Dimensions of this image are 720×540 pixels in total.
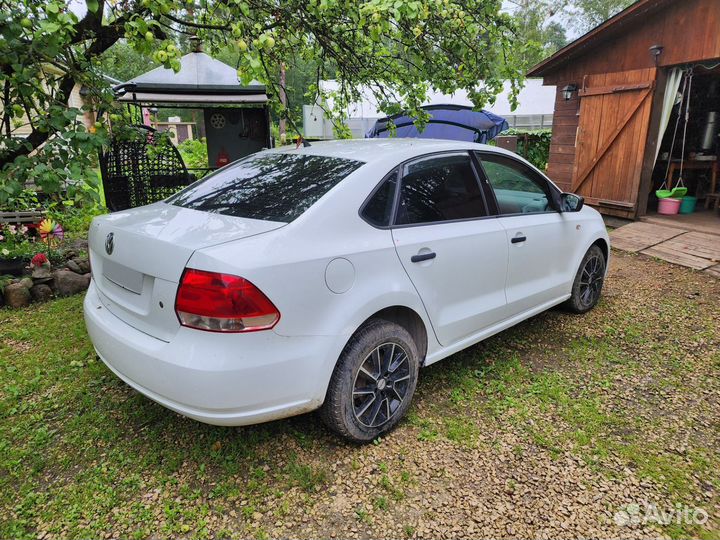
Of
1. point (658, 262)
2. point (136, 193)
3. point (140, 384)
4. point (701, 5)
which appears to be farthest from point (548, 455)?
point (701, 5)

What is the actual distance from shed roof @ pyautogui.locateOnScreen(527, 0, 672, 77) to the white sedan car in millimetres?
5560

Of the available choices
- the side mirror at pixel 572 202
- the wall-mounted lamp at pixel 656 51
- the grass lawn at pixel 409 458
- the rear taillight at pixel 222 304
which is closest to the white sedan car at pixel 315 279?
the rear taillight at pixel 222 304

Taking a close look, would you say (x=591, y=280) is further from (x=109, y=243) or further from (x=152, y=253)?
(x=109, y=243)

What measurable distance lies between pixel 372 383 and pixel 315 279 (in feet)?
2.30

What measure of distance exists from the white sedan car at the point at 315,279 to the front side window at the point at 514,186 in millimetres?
25

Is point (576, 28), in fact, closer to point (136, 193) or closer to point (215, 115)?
point (215, 115)

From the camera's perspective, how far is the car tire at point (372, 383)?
7.77ft

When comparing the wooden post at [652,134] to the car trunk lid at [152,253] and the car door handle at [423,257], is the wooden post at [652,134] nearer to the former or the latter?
the car door handle at [423,257]

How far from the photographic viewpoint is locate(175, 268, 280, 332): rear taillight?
2000 mm

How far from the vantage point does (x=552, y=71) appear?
912 centimetres

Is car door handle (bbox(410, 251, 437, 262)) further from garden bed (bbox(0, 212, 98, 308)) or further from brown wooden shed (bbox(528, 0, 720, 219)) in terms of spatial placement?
brown wooden shed (bbox(528, 0, 720, 219))

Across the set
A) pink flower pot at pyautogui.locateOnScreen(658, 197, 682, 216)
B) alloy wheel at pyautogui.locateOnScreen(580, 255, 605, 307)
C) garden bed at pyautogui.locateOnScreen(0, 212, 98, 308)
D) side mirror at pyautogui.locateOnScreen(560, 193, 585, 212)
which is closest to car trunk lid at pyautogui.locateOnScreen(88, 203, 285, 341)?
garden bed at pyautogui.locateOnScreen(0, 212, 98, 308)

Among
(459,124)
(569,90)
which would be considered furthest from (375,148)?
(569,90)

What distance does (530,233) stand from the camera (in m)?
3.44
